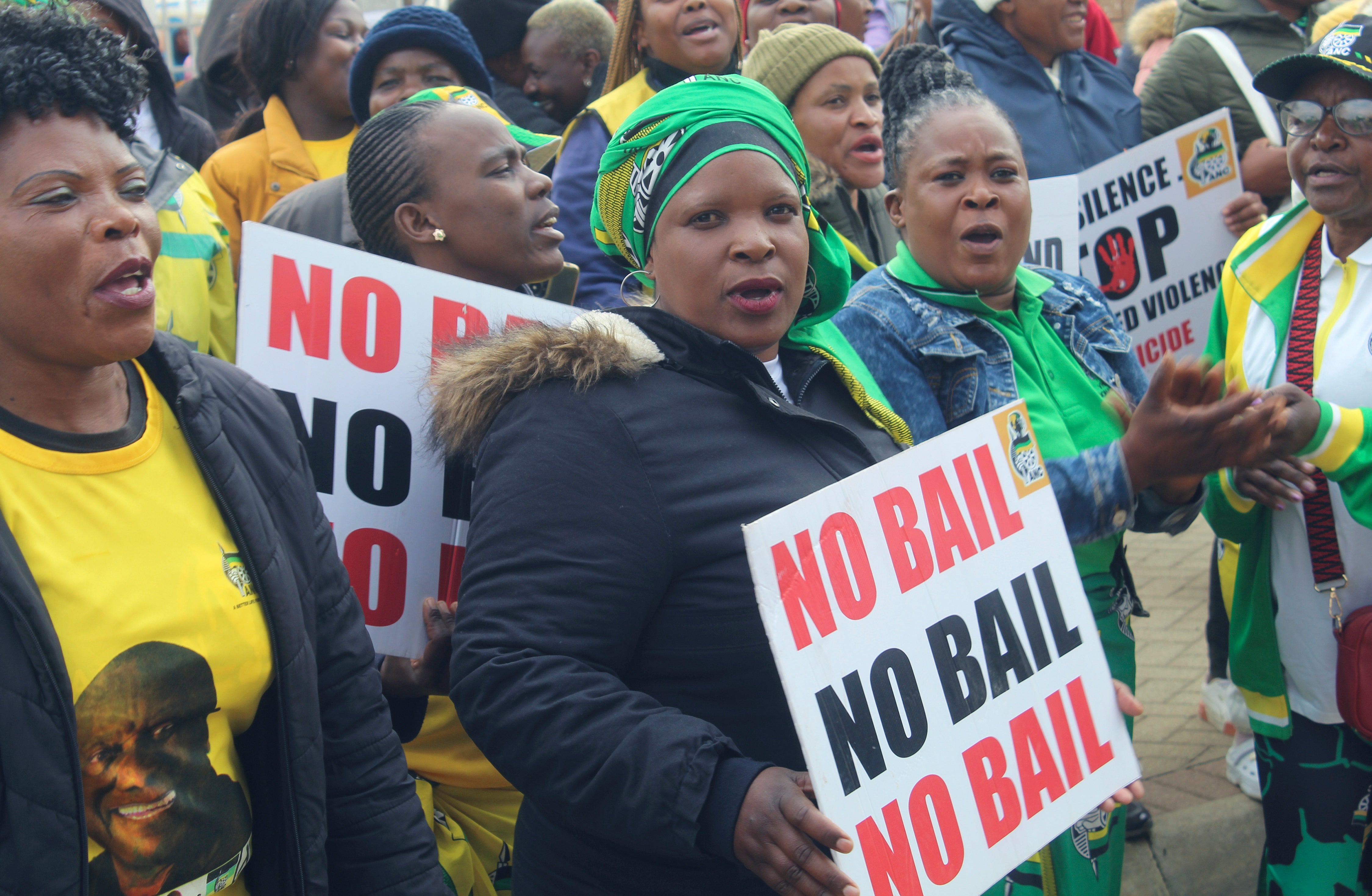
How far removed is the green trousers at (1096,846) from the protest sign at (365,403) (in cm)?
144

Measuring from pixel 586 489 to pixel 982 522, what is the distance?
2.40 feet

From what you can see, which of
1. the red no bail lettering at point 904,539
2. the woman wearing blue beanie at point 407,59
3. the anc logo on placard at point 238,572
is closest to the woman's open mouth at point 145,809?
the anc logo on placard at point 238,572

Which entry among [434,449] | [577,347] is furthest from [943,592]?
[434,449]

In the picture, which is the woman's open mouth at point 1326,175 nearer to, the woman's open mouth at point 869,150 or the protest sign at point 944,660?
the woman's open mouth at point 869,150

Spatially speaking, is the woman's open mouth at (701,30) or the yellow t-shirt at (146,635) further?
the woman's open mouth at (701,30)

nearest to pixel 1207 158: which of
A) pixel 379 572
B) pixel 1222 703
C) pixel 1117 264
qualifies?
pixel 1117 264

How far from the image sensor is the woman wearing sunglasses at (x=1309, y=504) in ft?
9.97

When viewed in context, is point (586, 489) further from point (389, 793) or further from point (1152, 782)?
point (1152, 782)

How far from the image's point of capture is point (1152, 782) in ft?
14.8

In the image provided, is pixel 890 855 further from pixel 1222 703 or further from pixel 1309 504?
pixel 1222 703

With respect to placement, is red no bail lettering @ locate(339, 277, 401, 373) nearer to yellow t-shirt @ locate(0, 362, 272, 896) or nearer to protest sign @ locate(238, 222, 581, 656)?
protest sign @ locate(238, 222, 581, 656)

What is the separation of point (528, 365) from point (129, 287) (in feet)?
1.98

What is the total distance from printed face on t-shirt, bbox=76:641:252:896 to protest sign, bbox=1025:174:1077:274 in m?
2.90

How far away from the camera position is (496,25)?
5.59m
